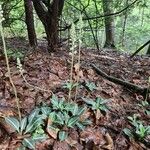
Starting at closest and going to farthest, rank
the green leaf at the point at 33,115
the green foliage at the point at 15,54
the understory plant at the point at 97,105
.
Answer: the green leaf at the point at 33,115 < the understory plant at the point at 97,105 < the green foliage at the point at 15,54

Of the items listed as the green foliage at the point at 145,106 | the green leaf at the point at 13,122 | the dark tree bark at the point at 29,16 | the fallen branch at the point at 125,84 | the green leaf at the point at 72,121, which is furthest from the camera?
the dark tree bark at the point at 29,16

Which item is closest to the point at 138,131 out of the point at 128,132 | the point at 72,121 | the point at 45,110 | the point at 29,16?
the point at 128,132

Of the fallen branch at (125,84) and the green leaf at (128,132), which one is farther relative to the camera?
the fallen branch at (125,84)

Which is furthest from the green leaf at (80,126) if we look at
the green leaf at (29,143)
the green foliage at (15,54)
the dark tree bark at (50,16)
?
the dark tree bark at (50,16)

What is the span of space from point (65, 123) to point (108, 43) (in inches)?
294

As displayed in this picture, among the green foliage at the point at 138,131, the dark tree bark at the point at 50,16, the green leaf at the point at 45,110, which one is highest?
the dark tree bark at the point at 50,16

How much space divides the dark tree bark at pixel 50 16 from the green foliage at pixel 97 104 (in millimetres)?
2230

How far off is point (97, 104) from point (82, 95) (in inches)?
14.6

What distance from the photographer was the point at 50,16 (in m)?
5.75

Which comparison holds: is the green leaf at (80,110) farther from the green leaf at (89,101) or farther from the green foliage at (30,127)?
the green foliage at (30,127)

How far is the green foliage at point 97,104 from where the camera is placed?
3887 mm

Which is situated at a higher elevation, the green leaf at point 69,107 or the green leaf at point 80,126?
the green leaf at point 69,107

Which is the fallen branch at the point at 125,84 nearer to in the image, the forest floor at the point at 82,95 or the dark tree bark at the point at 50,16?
the forest floor at the point at 82,95

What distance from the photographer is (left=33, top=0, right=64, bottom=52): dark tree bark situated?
18.8 ft
